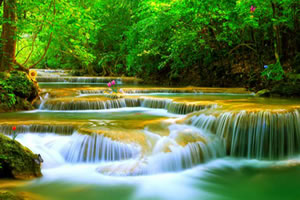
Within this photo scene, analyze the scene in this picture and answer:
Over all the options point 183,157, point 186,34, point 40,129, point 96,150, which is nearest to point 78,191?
point 96,150

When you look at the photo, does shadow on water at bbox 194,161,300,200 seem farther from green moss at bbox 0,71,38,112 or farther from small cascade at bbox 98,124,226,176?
green moss at bbox 0,71,38,112

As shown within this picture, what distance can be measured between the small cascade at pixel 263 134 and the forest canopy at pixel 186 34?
3.52 meters

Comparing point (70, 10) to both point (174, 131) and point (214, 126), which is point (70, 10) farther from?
point (214, 126)

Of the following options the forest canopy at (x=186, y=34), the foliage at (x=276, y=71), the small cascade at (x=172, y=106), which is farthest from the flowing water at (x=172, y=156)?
the foliage at (x=276, y=71)

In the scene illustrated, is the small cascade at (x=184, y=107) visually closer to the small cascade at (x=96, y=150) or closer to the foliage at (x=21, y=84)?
the small cascade at (x=96, y=150)

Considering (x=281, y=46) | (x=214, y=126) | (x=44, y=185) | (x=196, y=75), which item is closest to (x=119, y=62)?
(x=196, y=75)

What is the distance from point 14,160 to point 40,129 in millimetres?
1708

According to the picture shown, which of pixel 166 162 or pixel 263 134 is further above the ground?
pixel 263 134

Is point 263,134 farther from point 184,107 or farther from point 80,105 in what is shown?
point 80,105

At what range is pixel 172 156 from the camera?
206 inches

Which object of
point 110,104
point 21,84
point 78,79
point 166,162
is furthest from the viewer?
point 78,79

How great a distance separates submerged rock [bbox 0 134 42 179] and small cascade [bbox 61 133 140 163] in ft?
3.24

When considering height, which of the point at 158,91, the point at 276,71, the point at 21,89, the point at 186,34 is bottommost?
the point at 158,91

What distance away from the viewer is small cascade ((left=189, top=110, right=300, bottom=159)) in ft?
19.2
